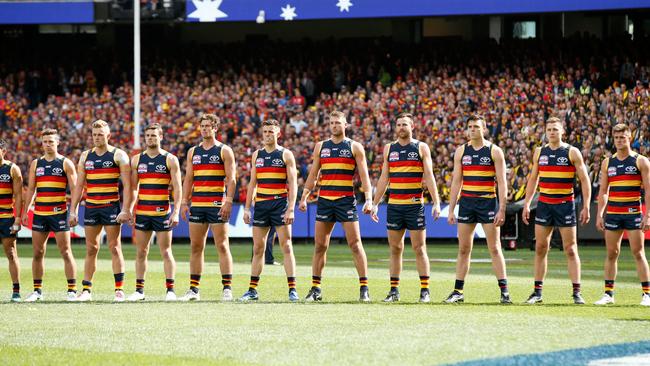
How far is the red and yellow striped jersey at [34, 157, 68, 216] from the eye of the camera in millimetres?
16094

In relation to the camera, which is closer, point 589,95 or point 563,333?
point 563,333

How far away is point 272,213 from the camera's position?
51.6 ft

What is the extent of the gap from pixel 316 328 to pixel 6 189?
20.7 feet

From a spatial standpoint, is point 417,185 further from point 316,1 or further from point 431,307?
point 316,1

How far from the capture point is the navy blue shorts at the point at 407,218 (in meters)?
15.4

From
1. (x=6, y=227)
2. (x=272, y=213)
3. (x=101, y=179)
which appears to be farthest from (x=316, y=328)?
(x=6, y=227)

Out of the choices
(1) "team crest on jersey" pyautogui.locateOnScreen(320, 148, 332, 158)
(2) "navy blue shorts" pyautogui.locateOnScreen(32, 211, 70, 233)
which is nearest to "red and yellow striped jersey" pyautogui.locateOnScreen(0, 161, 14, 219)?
(2) "navy blue shorts" pyautogui.locateOnScreen(32, 211, 70, 233)

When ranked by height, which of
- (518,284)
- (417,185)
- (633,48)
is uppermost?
(633,48)

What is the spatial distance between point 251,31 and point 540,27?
11.4 m

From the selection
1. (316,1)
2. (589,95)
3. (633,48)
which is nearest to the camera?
(589,95)

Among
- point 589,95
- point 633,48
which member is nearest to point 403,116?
point 589,95

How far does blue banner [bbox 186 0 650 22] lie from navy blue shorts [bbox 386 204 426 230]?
23836 millimetres

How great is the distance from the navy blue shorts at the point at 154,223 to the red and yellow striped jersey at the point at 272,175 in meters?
1.31

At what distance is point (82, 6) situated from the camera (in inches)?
1655
